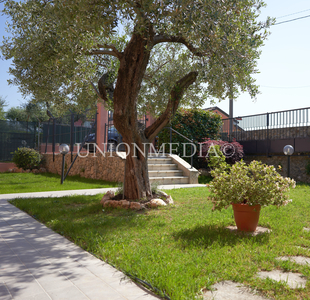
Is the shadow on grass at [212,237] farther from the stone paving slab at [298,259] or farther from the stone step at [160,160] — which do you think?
the stone step at [160,160]

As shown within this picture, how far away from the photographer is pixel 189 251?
333cm

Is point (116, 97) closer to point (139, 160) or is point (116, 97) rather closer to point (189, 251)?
point (139, 160)

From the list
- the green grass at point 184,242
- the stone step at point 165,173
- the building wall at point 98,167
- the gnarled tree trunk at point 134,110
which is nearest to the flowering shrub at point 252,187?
the green grass at point 184,242

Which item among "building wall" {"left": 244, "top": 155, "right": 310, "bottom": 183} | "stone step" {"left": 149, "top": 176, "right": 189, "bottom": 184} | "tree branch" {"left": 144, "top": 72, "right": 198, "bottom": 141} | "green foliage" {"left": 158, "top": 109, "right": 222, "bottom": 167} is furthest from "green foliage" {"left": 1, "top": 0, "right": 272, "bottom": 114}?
"building wall" {"left": 244, "top": 155, "right": 310, "bottom": 183}

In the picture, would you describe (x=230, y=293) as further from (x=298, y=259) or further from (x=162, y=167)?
(x=162, y=167)

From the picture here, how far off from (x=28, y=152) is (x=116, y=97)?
388 inches

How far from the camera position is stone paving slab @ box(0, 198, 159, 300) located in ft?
7.89

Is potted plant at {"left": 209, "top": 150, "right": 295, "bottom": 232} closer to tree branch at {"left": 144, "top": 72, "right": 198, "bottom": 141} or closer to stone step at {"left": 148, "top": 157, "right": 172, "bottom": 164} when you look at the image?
tree branch at {"left": 144, "top": 72, "right": 198, "bottom": 141}

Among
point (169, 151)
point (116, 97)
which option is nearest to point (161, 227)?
point (116, 97)

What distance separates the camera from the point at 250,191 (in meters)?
4.04

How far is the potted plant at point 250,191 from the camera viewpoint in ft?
13.2

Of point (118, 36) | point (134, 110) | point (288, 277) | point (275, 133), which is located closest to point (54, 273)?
point (288, 277)

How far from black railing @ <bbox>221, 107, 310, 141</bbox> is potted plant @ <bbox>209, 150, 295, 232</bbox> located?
27.2ft

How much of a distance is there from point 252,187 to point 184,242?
4.06ft
